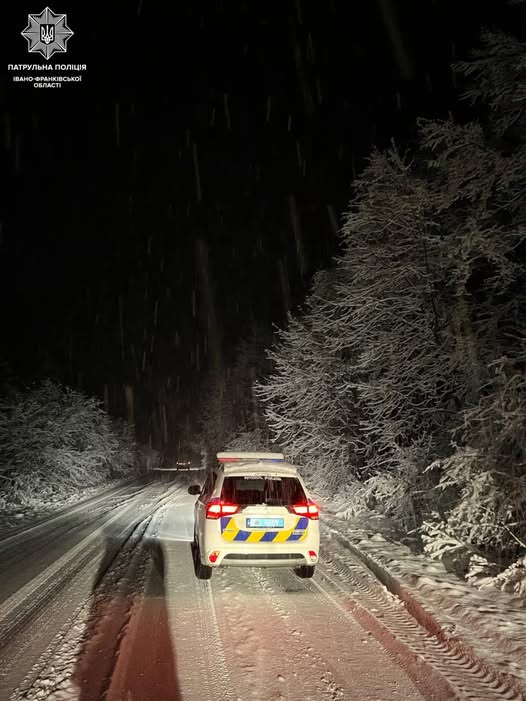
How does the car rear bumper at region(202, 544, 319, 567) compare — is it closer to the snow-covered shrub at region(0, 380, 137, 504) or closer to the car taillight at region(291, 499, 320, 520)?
the car taillight at region(291, 499, 320, 520)

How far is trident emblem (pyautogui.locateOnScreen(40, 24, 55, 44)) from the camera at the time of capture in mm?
32422

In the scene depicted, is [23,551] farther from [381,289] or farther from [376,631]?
[381,289]

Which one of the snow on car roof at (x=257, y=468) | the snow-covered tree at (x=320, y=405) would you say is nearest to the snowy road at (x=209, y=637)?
the snow on car roof at (x=257, y=468)

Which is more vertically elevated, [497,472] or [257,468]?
[257,468]

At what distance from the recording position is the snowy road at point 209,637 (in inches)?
157

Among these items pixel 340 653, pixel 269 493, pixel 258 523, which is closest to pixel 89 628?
pixel 258 523

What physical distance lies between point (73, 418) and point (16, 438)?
16.2 feet

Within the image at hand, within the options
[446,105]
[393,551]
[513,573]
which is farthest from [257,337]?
[513,573]

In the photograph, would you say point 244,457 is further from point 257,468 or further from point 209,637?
point 209,637

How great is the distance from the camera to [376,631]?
5250 millimetres

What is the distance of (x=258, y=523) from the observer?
6.65 metres

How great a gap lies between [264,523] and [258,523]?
0.08 metres

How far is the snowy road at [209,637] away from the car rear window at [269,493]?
120 cm

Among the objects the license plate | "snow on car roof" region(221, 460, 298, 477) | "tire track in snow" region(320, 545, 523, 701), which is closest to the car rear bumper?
the license plate
